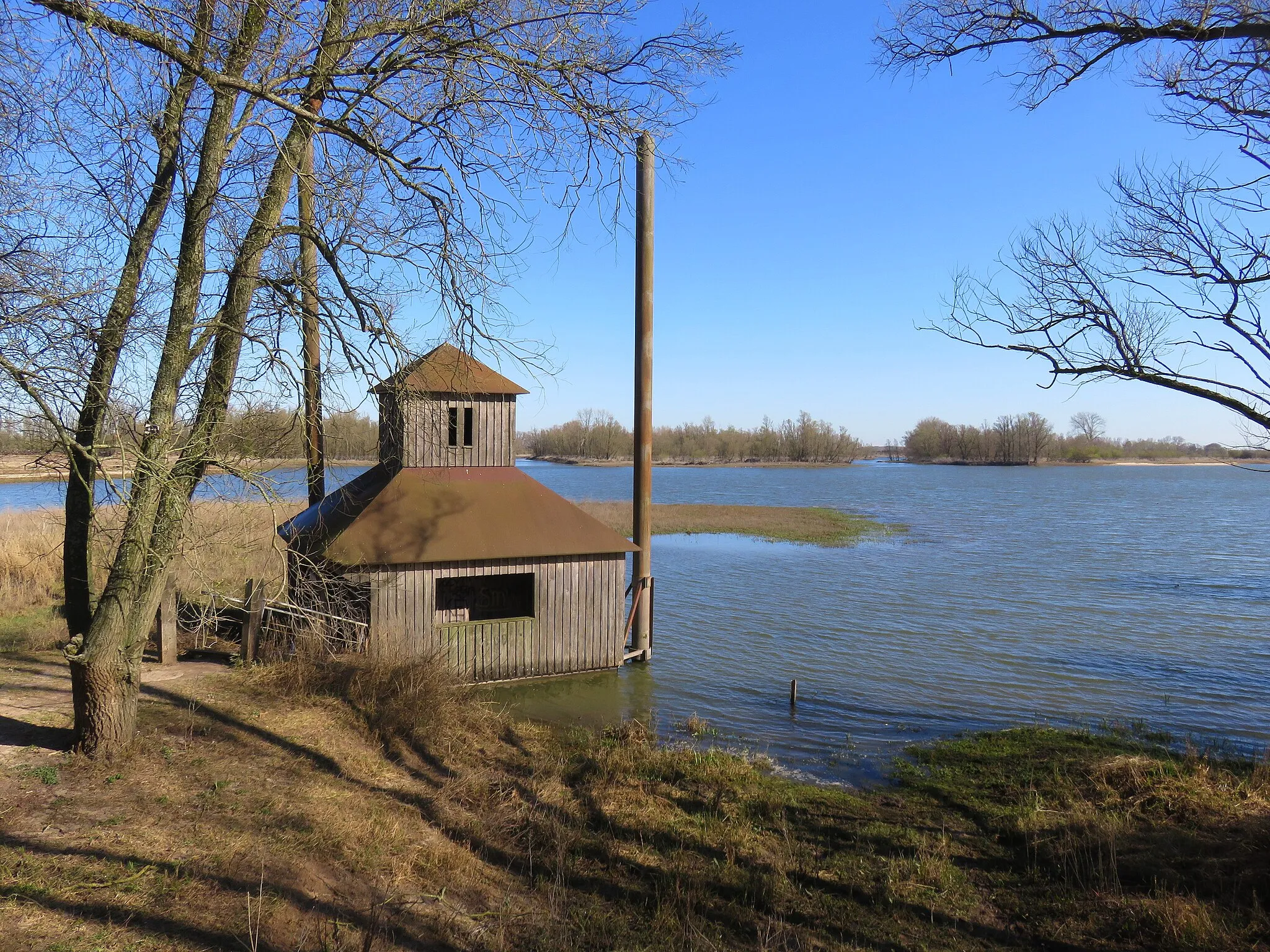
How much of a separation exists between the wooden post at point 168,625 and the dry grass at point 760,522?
26925 millimetres

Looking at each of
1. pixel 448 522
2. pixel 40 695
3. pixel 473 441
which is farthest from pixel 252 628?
pixel 473 441

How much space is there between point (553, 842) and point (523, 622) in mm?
6491

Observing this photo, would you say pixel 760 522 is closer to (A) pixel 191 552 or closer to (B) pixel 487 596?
(B) pixel 487 596

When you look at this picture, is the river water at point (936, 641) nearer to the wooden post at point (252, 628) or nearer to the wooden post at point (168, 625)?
the wooden post at point (252, 628)

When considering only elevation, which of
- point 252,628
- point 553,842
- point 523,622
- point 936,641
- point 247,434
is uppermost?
Answer: point 247,434

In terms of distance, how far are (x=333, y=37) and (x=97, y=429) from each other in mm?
3878

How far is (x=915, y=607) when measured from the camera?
902 inches

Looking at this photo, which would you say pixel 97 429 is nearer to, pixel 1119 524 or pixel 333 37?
pixel 333 37

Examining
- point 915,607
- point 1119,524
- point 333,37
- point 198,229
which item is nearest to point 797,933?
point 198,229

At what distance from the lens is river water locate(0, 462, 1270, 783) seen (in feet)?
42.5

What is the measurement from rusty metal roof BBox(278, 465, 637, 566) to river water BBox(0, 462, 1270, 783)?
2.34 meters

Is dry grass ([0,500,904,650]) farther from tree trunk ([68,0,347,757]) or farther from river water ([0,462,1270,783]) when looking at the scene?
river water ([0,462,1270,783])

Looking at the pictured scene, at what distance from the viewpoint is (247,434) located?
7.99 metres

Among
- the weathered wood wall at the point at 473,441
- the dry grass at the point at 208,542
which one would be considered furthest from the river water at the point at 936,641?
the weathered wood wall at the point at 473,441
